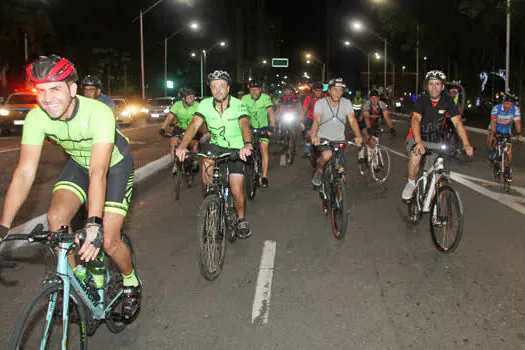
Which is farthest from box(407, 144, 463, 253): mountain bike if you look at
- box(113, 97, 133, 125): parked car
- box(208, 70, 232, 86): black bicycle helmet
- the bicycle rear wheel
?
box(113, 97, 133, 125): parked car

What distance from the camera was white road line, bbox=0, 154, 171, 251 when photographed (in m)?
7.01

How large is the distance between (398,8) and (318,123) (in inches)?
1386

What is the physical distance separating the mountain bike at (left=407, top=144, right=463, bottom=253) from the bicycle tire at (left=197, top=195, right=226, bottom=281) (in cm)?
239

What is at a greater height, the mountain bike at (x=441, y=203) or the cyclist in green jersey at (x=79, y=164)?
the cyclist in green jersey at (x=79, y=164)

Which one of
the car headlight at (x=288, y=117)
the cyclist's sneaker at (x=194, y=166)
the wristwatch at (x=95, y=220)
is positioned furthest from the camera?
the car headlight at (x=288, y=117)

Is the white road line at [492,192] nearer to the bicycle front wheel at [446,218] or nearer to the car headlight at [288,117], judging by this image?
the bicycle front wheel at [446,218]

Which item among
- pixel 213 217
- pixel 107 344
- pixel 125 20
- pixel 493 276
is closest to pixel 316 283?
pixel 213 217

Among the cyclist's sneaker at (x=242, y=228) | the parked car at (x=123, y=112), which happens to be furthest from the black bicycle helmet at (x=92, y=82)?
the parked car at (x=123, y=112)

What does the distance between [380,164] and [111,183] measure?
29.4 feet

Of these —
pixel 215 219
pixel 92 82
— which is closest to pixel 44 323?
pixel 215 219

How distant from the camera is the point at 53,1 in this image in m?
55.0

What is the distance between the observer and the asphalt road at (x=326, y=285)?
4219mm

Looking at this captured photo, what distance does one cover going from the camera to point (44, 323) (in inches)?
119

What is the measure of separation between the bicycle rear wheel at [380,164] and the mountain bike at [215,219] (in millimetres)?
6309
